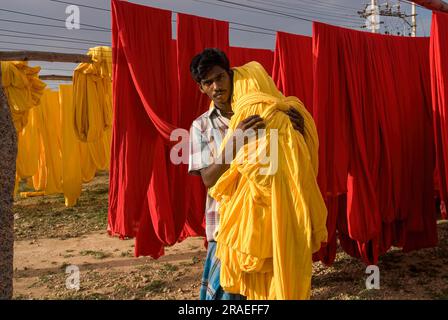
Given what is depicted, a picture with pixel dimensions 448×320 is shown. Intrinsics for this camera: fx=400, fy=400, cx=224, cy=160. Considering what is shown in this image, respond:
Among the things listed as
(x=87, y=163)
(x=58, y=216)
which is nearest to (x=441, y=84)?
(x=58, y=216)

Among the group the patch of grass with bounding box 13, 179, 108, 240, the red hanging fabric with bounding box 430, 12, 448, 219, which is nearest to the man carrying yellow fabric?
the red hanging fabric with bounding box 430, 12, 448, 219

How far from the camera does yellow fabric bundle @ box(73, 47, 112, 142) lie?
4.73 meters

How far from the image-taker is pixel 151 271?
13.8 ft

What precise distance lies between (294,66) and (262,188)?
2105 mm

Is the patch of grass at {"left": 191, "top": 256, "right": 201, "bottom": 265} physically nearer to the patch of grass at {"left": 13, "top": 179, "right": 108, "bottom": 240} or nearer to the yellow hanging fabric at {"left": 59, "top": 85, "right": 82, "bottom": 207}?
the patch of grass at {"left": 13, "top": 179, "right": 108, "bottom": 240}

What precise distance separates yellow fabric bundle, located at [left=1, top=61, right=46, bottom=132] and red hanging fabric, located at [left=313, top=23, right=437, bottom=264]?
4152 mm

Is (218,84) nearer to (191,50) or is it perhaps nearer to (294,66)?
(191,50)

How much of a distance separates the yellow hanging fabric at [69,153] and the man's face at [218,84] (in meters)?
6.08

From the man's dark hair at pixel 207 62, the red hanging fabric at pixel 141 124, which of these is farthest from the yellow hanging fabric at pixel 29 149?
the man's dark hair at pixel 207 62

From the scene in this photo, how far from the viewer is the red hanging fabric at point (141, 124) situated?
112 inches

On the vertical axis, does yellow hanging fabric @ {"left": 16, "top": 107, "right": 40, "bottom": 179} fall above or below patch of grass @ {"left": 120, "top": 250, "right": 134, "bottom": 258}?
above

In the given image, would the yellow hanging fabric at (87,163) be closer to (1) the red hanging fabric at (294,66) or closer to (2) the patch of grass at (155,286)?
(2) the patch of grass at (155,286)
